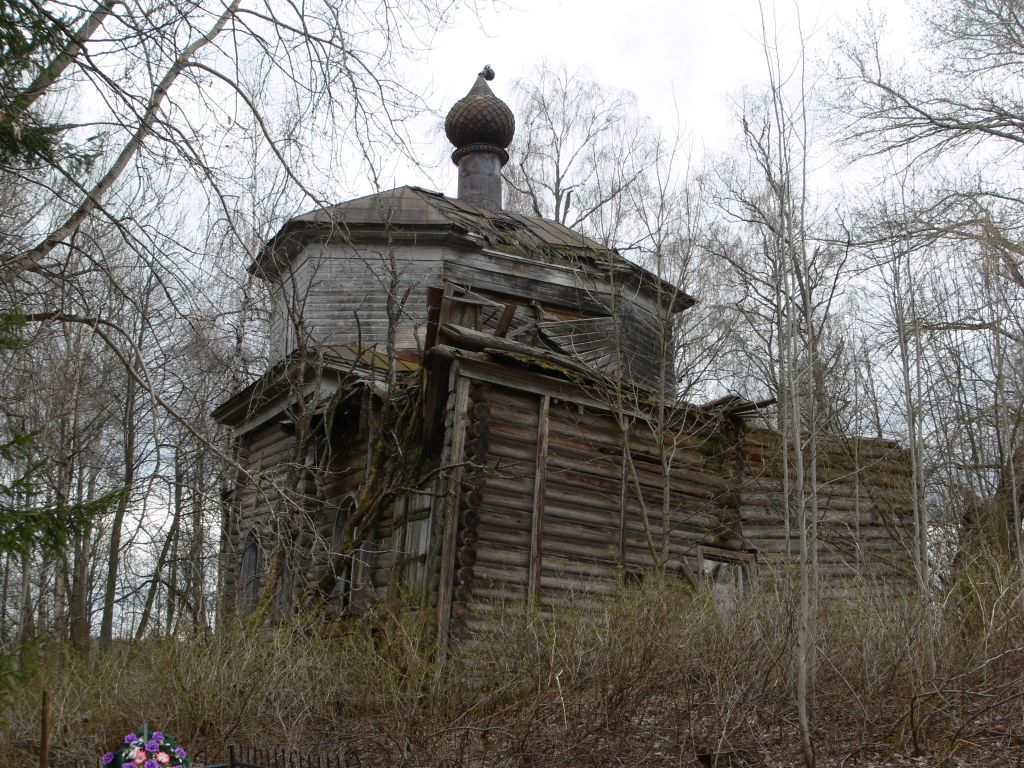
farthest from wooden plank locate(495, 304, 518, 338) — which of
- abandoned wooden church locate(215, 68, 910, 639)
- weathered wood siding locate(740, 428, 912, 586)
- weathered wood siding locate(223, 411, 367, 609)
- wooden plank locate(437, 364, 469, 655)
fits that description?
weathered wood siding locate(740, 428, 912, 586)

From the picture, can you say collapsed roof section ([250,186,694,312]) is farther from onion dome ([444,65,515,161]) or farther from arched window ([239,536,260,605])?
arched window ([239,536,260,605])

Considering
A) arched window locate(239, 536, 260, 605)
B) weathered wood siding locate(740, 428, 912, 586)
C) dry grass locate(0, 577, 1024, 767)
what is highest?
weathered wood siding locate(740, 428, 912, 586)

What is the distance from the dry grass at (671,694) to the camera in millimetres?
6535

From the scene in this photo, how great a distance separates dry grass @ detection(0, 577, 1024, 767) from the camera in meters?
6.54

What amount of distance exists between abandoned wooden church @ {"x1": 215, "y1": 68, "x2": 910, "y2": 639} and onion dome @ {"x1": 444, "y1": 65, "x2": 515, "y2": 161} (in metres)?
4.37

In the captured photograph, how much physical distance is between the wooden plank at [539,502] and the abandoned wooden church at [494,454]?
24 mm

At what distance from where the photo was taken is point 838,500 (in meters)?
14.5

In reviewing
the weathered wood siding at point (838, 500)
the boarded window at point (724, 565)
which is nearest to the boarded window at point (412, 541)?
the boarded window at point (724, 565)

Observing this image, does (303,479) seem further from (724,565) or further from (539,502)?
(724,565)

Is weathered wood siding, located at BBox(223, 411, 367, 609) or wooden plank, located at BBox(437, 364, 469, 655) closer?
wooden plank, located at BBox(437, 364, 469, 655)

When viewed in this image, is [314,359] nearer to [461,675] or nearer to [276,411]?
[276,411]

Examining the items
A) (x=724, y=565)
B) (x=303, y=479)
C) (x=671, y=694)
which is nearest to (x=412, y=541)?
(x=303, y=479)

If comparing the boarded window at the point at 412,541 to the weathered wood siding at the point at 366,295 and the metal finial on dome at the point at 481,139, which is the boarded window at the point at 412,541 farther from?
the metal finial on dome at the point at 481,139

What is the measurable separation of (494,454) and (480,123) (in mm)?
11695
